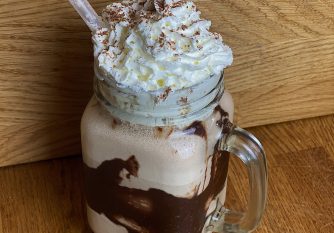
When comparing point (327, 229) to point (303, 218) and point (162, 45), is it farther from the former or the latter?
point (162, 45)

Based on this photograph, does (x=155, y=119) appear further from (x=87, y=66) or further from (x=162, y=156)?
(x=87, y=66)

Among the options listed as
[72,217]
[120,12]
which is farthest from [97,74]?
[72,217]

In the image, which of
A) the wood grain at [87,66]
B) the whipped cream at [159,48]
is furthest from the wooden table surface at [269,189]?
the whipped cream at [159,48]

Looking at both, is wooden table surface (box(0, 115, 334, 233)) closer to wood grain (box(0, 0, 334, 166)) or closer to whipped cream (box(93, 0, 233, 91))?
wood grain (box(0, 0, 334, 166))

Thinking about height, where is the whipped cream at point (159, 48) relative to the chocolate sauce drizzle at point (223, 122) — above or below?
above

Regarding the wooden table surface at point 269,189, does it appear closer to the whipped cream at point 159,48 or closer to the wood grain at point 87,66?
the wood grain at point 87,66

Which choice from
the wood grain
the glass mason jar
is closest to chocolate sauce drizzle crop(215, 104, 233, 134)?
the glass mason jar
